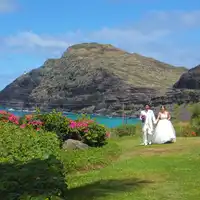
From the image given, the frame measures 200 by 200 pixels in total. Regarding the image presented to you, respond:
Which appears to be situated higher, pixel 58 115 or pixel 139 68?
pixel 139 68

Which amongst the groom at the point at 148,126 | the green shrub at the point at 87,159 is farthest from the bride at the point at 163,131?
the green shrub at the point at 87,159

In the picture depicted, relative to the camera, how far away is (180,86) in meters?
143

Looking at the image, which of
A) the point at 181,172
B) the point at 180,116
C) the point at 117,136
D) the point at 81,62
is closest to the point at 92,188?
the point at 181,172

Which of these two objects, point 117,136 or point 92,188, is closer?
point 92,188

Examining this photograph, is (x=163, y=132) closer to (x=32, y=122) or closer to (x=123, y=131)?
(x=32, y=122)

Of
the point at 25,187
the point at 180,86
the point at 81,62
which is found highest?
the point at 81,62

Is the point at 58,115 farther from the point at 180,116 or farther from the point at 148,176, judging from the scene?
the point at 180,116

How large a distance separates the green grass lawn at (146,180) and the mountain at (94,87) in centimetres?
12570

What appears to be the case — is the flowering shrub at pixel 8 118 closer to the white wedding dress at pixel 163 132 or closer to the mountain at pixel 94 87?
the white wedding dress at pixel 163 132

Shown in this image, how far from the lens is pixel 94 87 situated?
172 metres

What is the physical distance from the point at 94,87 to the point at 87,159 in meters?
157

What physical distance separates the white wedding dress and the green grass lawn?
4.76 m

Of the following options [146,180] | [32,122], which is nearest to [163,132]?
[32,122]

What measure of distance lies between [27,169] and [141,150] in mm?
12335
